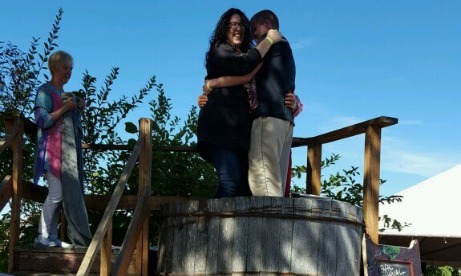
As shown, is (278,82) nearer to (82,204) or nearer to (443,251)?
(82,204)

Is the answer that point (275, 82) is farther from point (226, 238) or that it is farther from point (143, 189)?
point (143, 189)

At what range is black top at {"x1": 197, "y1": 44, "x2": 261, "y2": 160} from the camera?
4.88 metres

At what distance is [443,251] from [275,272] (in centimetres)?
505

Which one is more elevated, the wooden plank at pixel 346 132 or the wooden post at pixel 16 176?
the wooden plank at pixel 346 132

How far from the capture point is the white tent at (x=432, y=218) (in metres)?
8.51

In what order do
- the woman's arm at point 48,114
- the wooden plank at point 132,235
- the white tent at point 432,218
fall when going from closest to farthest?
the wooden plank at point 132,235
the woman's arm at point 48,114
the white tent at point 432,218

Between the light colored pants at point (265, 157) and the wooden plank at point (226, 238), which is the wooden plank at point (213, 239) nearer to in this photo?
the wooden plank at point (226, 238)

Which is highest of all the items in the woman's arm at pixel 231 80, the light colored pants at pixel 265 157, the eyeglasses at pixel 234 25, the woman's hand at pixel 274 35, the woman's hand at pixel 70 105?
the eyeglasses at pixel 234 25

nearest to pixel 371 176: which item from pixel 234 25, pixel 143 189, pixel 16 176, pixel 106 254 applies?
pixel 234 25

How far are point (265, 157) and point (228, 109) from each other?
0.37 m

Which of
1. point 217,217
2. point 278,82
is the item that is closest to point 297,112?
point 278,82

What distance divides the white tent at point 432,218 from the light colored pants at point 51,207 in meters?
3.83

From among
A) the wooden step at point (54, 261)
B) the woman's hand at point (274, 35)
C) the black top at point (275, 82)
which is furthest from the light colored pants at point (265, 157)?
the wooden step at point (54, 261)

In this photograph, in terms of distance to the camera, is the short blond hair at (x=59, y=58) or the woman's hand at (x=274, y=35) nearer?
the woman's hand at (x=274, y=35)
